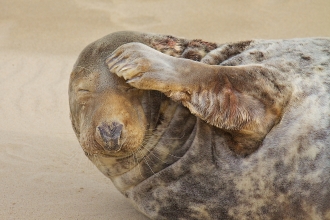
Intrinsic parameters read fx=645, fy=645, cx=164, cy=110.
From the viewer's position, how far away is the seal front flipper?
336 cm

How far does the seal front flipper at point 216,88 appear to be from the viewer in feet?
11.0

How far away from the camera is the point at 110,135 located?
3.43 metres

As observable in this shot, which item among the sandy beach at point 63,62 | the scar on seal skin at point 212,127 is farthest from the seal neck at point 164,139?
the sandy beach at point 63,62

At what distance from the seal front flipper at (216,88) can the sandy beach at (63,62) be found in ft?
3.92

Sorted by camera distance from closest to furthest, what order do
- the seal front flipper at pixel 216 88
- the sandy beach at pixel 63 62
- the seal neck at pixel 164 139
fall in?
the seal front flipper at pixel 216 88 < the seal neck at pixel 164 139 < the sandy beach at pixel 63 62

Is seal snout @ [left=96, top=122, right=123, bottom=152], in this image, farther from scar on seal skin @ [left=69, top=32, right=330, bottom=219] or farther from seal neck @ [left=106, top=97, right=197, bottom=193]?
seal neck @ [left=106, top=97, right=197, bottom=193]

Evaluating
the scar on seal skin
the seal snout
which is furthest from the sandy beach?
the seal snout

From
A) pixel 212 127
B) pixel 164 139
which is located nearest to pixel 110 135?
pixel 164 139

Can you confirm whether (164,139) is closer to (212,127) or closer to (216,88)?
(212,127)

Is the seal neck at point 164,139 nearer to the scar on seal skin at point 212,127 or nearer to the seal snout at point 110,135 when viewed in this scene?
the scar on seal skin at point 212,127

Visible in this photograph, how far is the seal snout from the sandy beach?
0.99 metres

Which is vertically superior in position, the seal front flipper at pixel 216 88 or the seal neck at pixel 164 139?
the seal front flipper at pixel 216 88

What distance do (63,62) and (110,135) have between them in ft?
17.5

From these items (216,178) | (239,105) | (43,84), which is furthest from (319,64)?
(43,84)
